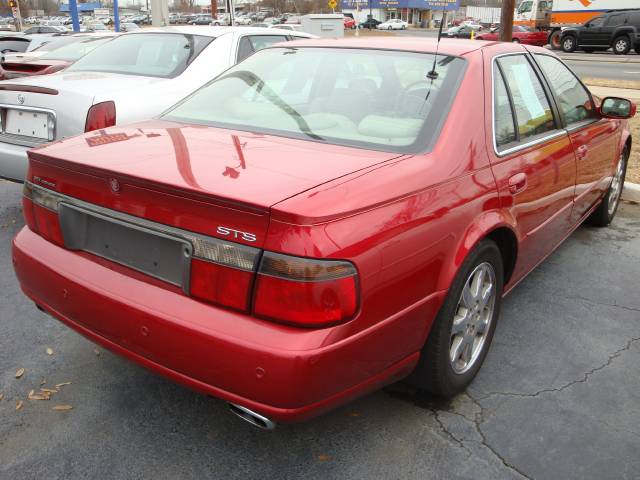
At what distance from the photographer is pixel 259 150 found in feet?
8.00

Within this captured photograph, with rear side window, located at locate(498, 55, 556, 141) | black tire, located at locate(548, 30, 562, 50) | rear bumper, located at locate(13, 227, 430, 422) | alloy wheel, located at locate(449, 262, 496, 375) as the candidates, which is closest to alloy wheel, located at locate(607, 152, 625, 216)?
rear side window, located at locate(498, 55, 556, 141)

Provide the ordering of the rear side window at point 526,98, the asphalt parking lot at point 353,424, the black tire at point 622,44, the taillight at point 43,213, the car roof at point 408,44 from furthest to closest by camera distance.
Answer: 1. the black tire at point 622,44
2. the rear side window at point 526,98
3. the car roof at point 408,44
4. the taillight at point 43,213
5. the asphalt parking lot at point 353,424

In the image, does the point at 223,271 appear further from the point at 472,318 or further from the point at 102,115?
the point at 102,115

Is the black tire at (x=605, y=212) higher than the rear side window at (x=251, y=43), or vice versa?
the rear side window at (x=251, y=43)

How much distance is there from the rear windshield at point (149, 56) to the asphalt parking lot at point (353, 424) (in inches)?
117

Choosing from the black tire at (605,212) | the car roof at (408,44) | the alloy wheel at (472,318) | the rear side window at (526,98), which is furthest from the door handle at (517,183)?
the black tire at (605,212)

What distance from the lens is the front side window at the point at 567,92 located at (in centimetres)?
372

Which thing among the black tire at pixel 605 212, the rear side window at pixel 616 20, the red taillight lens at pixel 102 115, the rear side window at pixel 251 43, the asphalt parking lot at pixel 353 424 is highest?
the rear side window at pixel 616 20

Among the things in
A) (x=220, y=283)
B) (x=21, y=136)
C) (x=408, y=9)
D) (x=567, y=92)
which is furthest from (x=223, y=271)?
(x=408, y=9)

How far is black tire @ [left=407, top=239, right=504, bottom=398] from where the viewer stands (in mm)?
2461

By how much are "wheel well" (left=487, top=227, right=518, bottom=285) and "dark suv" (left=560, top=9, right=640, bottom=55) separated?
2800cm

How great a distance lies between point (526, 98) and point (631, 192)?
11.9 feet

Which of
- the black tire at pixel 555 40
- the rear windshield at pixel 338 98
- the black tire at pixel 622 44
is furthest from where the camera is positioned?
the black tire at pixel 555 40

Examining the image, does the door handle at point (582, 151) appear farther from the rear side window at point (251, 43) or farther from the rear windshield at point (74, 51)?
the rear windshield at point (74, 51)
